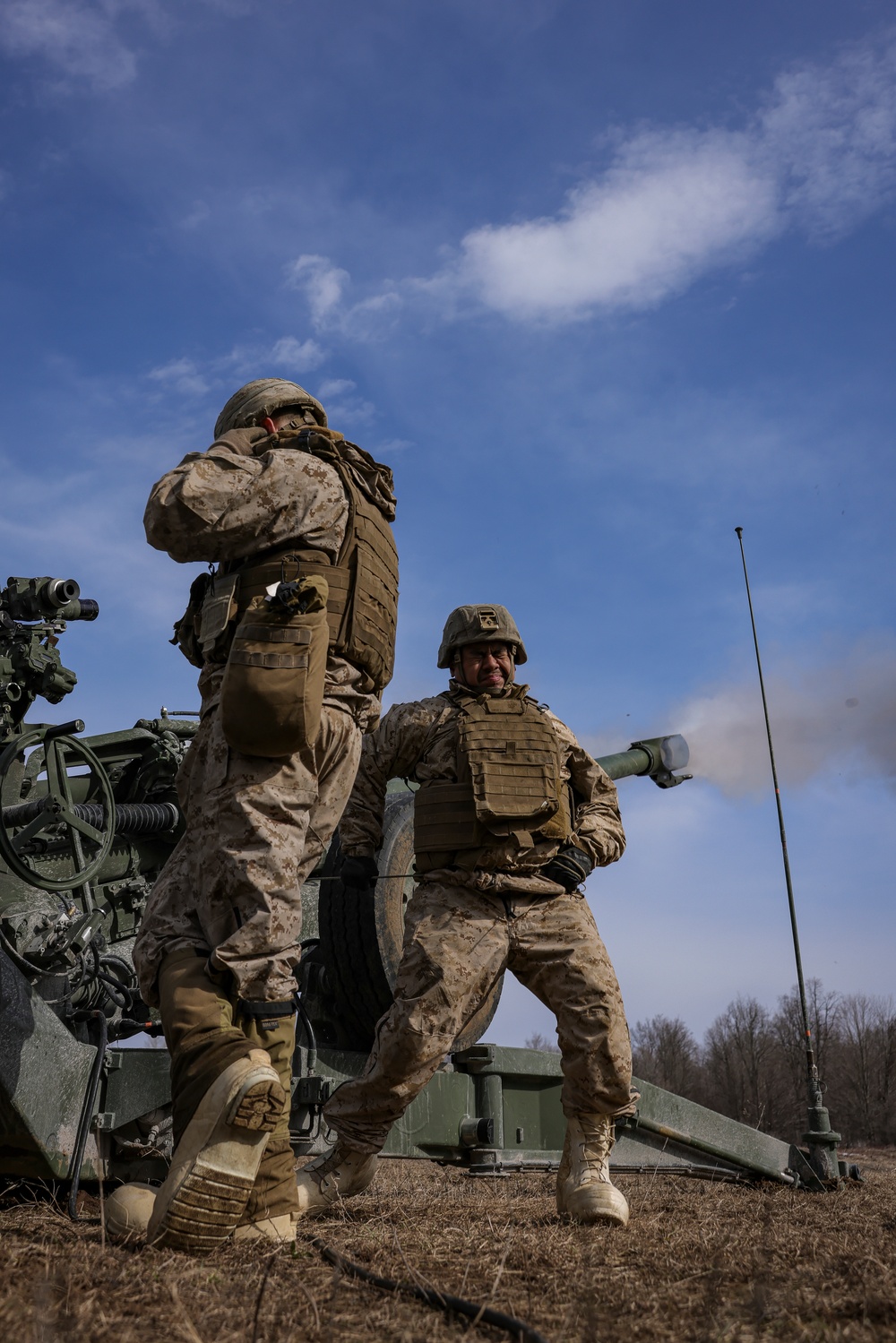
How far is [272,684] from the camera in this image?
3.06m

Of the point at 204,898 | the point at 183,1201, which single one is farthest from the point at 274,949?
the point at 183,1201

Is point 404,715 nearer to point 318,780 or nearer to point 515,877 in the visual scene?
point 515,877

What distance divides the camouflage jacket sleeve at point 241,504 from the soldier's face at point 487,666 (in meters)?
1.12

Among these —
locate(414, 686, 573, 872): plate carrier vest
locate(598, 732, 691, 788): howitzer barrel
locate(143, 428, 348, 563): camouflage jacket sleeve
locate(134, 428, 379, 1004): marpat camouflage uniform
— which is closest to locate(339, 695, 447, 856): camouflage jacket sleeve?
locate(414, 686, 573, 872): plate carrier vest

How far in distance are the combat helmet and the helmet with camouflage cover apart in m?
1.00

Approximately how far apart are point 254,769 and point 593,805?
5.83 ft

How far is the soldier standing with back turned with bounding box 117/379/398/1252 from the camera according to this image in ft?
8.66

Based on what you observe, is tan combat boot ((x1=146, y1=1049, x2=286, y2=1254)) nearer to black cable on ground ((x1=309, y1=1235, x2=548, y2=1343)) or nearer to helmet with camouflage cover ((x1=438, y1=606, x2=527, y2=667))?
black cable on ground ((x1=309, y1=1235, x2=548, y2=1343))

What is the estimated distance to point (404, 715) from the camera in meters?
4.44

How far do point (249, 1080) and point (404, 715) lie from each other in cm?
198

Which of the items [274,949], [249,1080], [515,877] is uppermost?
[515,877]

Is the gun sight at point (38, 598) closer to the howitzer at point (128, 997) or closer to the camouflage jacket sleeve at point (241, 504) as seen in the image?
the howitzer at point (128, 997)

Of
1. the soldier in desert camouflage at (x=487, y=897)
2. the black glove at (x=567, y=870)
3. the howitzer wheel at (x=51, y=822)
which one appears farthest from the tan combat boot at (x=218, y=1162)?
the howitzer wheel at (x=51, y=822)

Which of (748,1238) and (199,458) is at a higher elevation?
(199,458)
